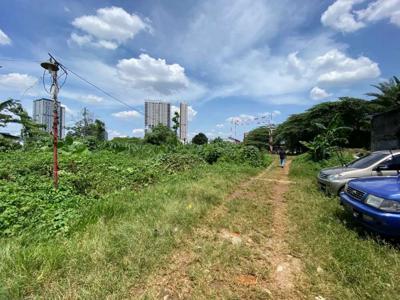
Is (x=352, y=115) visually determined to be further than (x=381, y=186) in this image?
Yes

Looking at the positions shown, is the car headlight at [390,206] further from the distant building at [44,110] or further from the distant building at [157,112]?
the distant building at [157,112]

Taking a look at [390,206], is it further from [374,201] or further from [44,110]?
[44,110]

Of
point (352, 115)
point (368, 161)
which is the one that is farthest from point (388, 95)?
point (368, 161)

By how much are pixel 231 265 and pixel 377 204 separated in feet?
8.89

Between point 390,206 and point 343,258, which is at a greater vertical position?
point 390,206

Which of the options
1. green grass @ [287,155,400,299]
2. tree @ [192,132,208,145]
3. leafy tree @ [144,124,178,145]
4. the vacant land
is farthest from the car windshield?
tree @ [192,132,208,145]

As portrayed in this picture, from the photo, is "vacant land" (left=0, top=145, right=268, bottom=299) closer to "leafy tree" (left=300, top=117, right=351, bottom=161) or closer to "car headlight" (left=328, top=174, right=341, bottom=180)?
"car headlight" (left=328, top=174, right=341, bottom=180)

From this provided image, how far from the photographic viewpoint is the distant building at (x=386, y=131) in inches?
580

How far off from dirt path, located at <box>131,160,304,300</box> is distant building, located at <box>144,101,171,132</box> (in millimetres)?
28226

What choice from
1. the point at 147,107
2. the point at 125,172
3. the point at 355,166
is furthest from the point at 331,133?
the point at 147,107

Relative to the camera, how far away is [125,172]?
1084 centimetres

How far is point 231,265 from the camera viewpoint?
3.94 m

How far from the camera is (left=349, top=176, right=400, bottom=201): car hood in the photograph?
14.6ft

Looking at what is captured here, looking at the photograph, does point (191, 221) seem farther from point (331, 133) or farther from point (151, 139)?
point (151, 139)
